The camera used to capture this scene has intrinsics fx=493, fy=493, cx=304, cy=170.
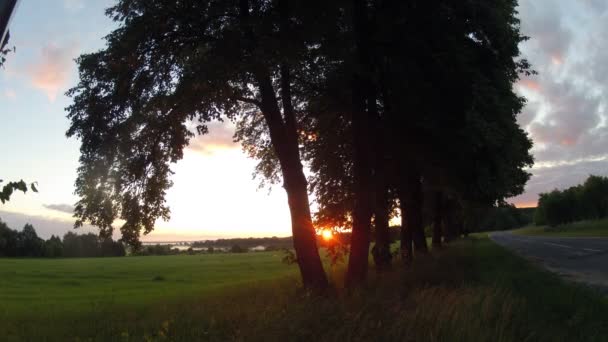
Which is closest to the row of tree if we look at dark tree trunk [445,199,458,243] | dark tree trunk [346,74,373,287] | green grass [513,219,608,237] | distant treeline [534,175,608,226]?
dark tree trunk [346,74,373,287]

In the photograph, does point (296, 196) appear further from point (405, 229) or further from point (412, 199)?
point (412, 199)

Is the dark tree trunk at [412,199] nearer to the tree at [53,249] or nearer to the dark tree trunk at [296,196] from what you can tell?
the dark tree trunk at [296,196]

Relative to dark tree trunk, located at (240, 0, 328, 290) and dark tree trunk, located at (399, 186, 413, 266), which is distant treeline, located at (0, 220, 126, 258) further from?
dark tree trunk, located at (240, 0, 328, 290)

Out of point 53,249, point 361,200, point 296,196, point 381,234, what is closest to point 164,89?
point 296,196

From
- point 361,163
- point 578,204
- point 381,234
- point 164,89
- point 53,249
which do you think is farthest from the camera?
point 578,204

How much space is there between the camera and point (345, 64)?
1379 centimetres

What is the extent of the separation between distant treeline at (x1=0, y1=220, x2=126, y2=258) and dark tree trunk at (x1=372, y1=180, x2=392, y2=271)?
253ft

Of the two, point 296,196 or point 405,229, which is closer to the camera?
point 296,196

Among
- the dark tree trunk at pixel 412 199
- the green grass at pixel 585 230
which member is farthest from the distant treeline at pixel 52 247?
the green grass at pixel 585 230

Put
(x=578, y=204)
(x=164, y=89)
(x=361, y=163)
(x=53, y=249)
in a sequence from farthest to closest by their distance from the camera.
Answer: (x=578, y=204)
(x=53, y=249)
(x=361, y=163)
(x=164, y=89)

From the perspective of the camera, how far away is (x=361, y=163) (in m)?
14.9

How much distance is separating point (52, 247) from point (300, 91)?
316 feet

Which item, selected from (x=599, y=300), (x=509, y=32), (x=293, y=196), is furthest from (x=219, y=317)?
(x=509, y=32)

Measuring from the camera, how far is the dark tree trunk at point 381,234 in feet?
65.6
